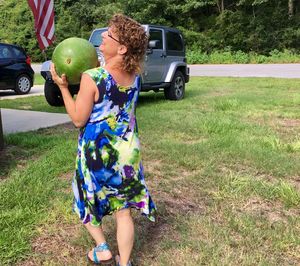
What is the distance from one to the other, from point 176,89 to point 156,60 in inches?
42.7

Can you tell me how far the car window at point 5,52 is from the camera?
1350 centimetres

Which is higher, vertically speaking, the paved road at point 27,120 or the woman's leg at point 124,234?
the woman's leg at point 124,234

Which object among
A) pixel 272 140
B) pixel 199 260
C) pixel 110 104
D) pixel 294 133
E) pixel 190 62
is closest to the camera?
pixel 110 104

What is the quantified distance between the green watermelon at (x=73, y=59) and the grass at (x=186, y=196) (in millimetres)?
1317

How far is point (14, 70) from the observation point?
13742 mm

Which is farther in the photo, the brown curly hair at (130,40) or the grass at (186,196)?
the grass at (186,196)

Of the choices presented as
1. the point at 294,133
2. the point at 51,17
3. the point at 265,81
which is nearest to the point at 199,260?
the point at 294,133

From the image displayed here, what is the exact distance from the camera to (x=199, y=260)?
3111 mm

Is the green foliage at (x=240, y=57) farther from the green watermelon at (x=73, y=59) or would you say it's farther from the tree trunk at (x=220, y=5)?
the green watermelon at (x=73, y=59)

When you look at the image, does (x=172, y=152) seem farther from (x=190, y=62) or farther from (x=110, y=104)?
(x=190, y=62)

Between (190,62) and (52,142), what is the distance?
23.6 meters

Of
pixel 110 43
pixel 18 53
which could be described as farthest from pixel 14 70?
pixel 110 43

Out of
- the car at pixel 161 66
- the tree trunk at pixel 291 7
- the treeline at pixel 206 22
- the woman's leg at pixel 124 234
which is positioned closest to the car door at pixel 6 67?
the car at pixel 161 66

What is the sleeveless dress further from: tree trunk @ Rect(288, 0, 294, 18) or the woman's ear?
tree trunk @ Rect(288, 0, 294, 18)
